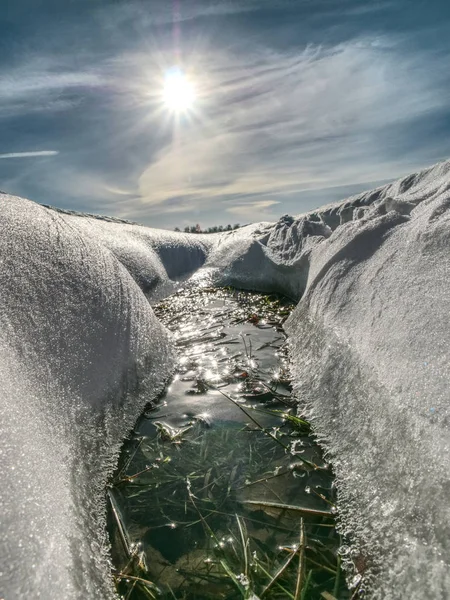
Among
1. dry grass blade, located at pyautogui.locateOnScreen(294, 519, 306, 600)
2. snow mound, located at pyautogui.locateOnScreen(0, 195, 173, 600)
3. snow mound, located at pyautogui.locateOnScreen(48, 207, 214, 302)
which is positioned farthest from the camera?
snow mound, located at pyautogui.locateOnScreen(48, 207, 214, 302)

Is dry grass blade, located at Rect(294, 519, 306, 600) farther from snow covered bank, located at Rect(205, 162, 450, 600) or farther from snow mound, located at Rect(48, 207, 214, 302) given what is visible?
snow mound, located at Rect(48, 207, 214, 302)

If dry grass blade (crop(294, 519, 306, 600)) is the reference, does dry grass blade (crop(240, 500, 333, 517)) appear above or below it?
above

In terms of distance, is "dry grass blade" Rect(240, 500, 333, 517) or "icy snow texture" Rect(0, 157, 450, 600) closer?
"icy snow texture" Rect(0, 157, 450, 600)

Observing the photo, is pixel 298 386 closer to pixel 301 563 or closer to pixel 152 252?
pixel 301 563

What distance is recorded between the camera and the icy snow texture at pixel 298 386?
1.15 meters

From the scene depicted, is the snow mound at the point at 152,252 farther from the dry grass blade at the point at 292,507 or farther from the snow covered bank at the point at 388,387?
the dry grass blade at the point at 292,507

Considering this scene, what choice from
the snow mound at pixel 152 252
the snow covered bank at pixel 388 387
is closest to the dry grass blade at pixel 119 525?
the snow covered bank at pixel 388 387

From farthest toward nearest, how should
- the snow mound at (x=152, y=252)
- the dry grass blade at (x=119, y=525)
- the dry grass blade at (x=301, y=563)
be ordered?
the snow mound at (x=152, y=252) < the dry grass blade at (x=119, y=525) < the dry grass blade at (x=301, y=563)

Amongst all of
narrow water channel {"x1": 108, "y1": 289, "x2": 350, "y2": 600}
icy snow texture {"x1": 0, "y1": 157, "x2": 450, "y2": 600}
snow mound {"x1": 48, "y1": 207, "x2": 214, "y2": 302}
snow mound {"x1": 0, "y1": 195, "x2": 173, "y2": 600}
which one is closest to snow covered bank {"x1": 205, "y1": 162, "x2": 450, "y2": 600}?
icy snow texture {"x1": 0, "y1": 157, "x2": 450, "y2": 600}

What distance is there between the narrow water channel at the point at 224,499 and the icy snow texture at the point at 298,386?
96 millimetres

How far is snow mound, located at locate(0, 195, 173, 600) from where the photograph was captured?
1.10 metres

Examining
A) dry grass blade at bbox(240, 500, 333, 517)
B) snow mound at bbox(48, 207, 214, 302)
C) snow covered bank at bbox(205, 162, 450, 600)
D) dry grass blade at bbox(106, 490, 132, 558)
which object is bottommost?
dry grass blade at bbox(240, 500, 333, 517)

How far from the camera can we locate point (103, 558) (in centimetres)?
135

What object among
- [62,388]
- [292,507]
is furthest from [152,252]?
[292,507]
